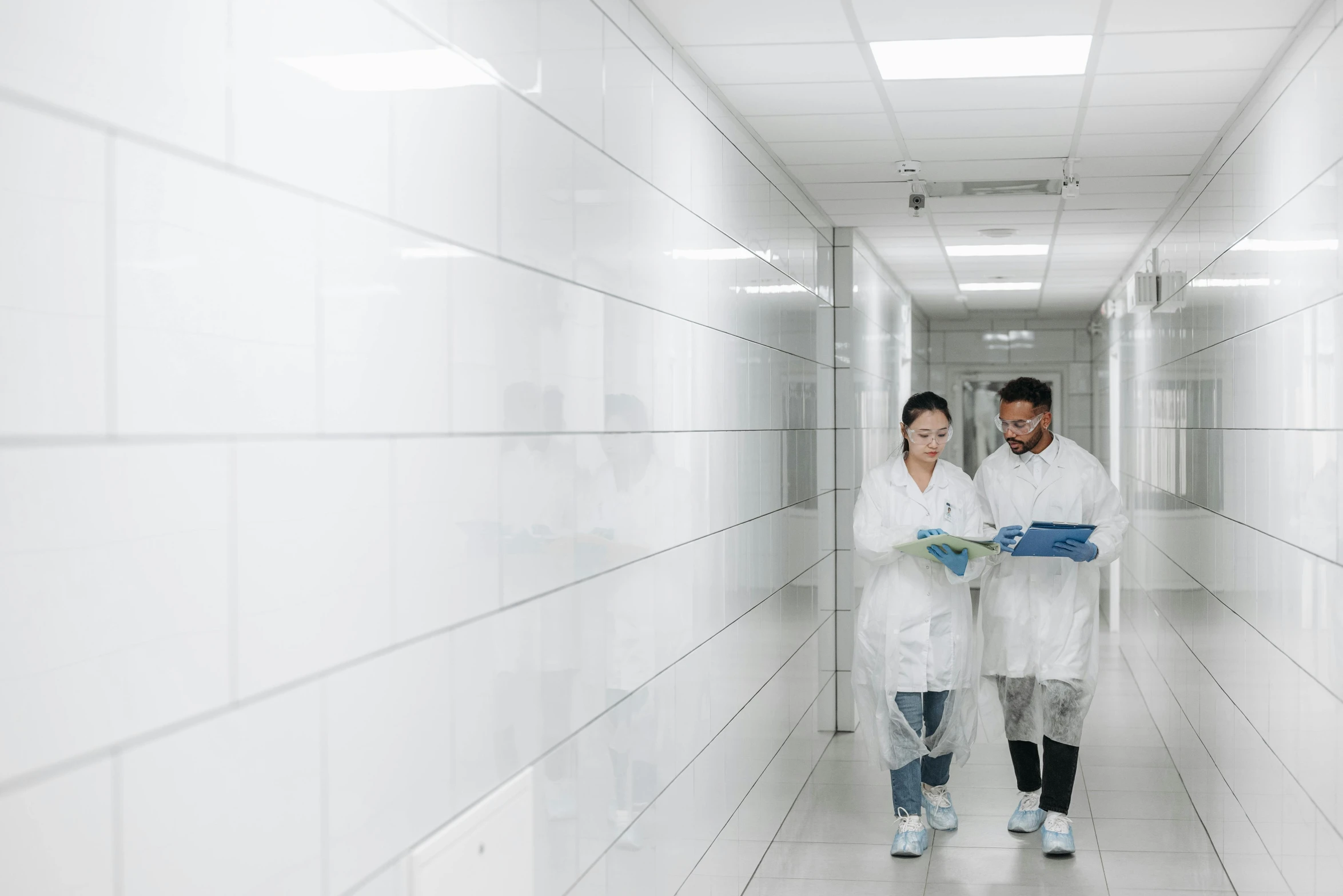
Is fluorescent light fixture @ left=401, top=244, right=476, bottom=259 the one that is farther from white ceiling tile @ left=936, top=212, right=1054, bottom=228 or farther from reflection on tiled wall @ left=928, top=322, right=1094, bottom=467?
reflection on tiled wall @ left=928, top=322, right=1094, bottom=467

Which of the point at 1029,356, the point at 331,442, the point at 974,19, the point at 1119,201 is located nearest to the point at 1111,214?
the point at 1119,201

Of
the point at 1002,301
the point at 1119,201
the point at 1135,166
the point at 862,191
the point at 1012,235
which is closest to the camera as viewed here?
the point at 1135,166

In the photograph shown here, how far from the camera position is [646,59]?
9.11ft

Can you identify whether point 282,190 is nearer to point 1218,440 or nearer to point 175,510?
point 175,510

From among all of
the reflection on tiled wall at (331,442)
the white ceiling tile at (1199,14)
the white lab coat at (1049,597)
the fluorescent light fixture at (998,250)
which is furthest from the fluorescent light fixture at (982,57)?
the fluorescent light fixture at (998,250)

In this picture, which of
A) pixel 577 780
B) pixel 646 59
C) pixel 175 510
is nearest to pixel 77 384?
pixel 175 510

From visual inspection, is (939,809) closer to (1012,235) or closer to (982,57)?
(982,57)

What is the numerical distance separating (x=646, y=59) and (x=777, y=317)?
1775mm

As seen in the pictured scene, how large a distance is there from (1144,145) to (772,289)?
4.33 ft

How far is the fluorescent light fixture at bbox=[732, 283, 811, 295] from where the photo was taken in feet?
12.4

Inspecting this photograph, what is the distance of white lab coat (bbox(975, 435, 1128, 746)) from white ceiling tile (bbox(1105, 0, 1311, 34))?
5.45 feet

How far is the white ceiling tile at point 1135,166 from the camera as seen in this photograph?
427cm

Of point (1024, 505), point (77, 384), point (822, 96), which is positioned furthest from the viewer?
point (1024, 505)

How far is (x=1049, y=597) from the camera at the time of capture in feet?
13.4
